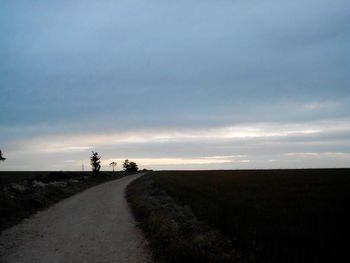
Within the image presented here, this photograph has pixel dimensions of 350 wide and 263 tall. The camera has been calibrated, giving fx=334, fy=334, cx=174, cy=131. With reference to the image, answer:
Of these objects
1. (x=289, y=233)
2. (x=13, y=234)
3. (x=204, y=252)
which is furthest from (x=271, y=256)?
(x=13, y=234)

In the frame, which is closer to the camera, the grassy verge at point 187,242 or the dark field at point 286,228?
the dark field at point 286,228

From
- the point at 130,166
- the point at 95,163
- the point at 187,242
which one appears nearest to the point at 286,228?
the point at 187,242

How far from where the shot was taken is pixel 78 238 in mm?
12219

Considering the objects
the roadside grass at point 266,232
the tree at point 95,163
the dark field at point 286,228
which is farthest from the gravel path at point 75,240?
the tree at point 95,163

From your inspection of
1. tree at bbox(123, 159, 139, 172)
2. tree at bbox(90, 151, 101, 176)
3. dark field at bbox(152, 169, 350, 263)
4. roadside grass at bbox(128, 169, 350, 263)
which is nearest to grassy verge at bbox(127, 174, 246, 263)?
roadside grass at bbox(128, 169, 350, 263)

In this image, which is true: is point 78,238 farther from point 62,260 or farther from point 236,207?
point 236,207

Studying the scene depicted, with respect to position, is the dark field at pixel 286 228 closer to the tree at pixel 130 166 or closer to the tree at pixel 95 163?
the tree at pixel 95 163

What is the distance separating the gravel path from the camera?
32.0 ft

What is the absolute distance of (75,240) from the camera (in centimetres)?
1191

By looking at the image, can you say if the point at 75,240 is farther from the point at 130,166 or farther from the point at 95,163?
the point at 130,166

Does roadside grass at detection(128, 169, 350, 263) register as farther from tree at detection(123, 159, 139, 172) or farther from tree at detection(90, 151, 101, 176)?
tree at detection(123, 159, 139, 172)

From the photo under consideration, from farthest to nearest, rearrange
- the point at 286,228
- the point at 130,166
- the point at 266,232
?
the point at 130,166, the point at 286,228, the point at 266,232

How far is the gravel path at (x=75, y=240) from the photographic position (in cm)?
977

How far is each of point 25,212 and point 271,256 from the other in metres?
14.6
